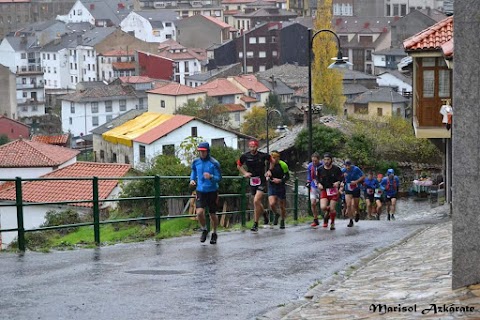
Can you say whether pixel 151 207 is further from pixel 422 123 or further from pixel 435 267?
pixel 435 267

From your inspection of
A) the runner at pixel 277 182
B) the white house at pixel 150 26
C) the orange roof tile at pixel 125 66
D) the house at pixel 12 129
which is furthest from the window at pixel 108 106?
the runner at pixel 277 182

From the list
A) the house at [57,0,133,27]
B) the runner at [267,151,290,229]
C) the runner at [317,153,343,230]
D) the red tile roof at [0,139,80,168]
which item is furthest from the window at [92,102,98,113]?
the runner at [317,153,343,230]

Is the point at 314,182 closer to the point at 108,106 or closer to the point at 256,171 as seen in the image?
the point at 256,171

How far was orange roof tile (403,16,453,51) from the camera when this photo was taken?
2645 centimetres

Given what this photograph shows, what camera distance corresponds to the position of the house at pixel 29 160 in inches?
1873

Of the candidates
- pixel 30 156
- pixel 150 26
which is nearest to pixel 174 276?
pixel 30 156

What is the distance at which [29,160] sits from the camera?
48.1 m

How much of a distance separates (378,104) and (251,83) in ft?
47.1

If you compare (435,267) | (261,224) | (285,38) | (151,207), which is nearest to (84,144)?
(285,38)

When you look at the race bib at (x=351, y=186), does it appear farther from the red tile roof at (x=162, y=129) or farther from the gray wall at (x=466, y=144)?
the red tile roof at (x=162, y=129)

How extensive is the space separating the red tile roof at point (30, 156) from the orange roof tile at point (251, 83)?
1705 inches

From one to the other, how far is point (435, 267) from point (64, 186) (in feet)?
77.1

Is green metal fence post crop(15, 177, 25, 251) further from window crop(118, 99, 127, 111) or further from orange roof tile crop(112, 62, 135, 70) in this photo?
orange roof tile crop(112, 62, 135, 70)

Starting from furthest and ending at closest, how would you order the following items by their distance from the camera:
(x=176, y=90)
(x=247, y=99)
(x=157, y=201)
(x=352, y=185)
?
(x=247, y=99), (x=176, y=90), (x=352, y=185), (x=157, y=201)
